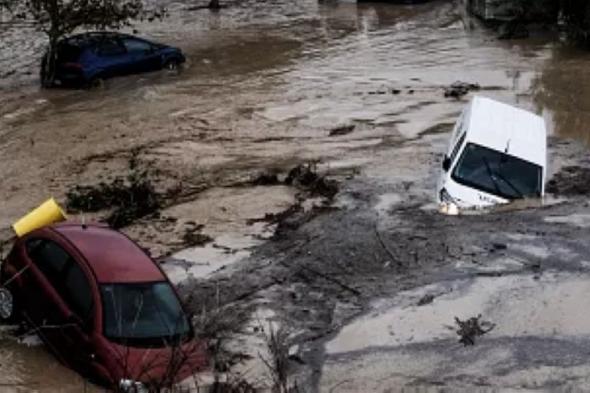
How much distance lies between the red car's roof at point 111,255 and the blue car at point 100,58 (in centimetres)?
1380

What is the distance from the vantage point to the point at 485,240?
525 inches

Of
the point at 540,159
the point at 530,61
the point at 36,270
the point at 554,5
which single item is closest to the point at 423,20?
the point at 554,5

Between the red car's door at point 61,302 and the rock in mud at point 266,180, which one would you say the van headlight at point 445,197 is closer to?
the rock in mud at point 266,180

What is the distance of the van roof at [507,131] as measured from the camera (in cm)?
1494

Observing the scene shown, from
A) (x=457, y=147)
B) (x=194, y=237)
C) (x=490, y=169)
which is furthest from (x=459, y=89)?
(x=194, y=237)

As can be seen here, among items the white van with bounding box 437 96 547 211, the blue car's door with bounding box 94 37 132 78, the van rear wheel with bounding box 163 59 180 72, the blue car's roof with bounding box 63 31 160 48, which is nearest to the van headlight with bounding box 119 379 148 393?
the white van with bounding box 437 96 547 211

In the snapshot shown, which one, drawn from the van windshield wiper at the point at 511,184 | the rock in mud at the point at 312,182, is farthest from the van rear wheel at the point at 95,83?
the van windshield wiper at the point at 511,184

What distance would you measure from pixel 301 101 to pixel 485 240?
1064cm

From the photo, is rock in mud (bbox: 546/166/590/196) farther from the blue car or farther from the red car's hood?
the blue car

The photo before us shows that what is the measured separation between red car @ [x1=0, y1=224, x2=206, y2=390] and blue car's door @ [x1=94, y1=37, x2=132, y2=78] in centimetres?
1411

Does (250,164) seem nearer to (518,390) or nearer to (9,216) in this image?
(9,216)

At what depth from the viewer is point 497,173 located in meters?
14.8

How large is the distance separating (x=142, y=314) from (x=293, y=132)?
35.8ft

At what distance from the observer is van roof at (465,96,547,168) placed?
1494cm
